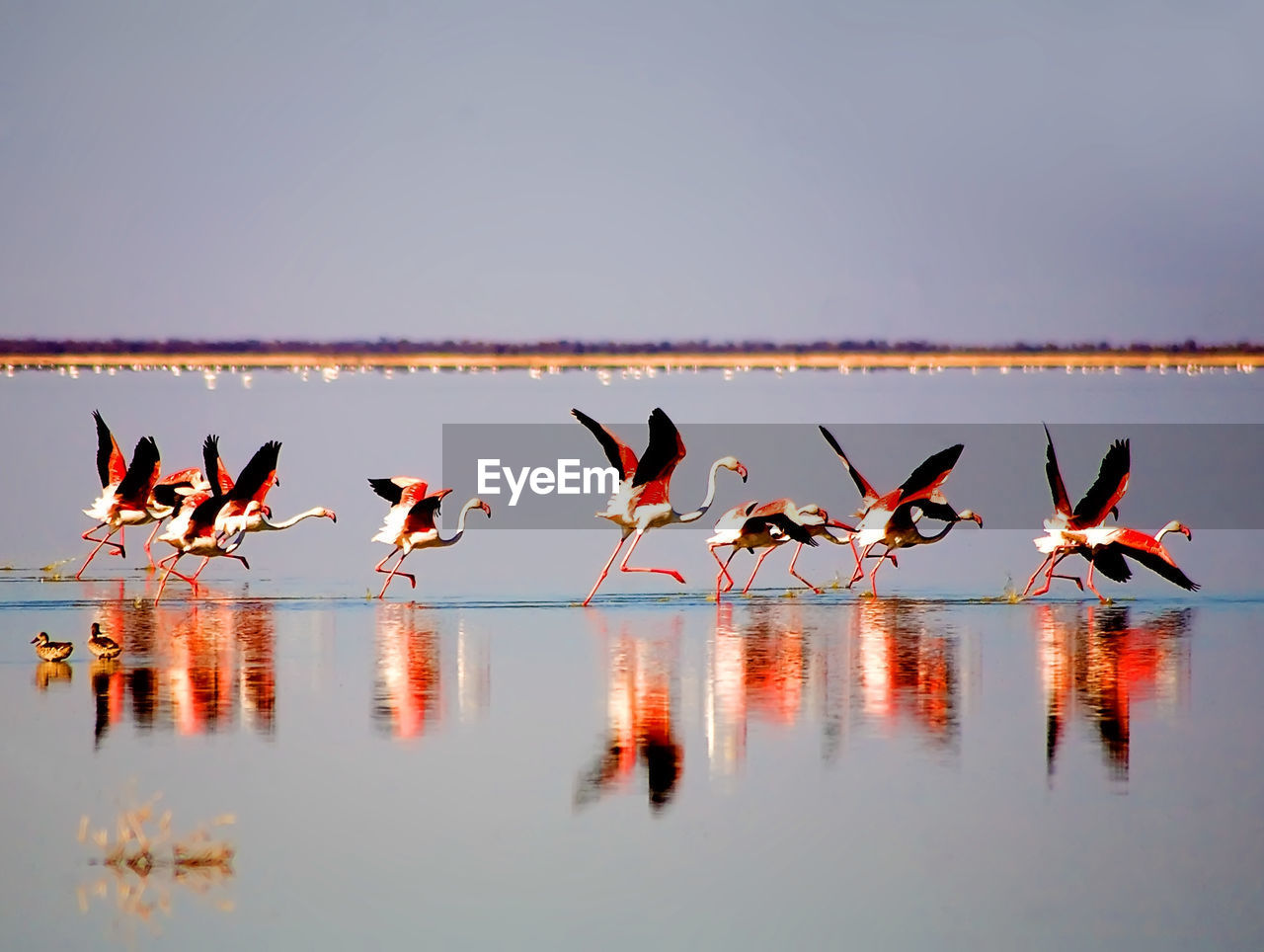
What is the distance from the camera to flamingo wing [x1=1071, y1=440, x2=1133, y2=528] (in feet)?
39.8

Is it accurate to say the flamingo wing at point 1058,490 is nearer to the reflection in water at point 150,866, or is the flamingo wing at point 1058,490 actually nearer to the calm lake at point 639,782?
the calm lake at point 639,782

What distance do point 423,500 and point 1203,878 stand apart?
8681 millimetres

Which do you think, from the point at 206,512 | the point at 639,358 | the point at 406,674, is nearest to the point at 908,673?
A: the point at 406,674

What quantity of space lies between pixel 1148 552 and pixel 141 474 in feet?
27.3

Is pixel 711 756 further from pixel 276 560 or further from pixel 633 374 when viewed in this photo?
pixel 633 374

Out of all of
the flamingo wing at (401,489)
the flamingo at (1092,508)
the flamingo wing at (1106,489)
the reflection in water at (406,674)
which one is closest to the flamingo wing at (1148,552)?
the flamingo at (1092,508)

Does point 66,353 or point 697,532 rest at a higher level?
point 66,353

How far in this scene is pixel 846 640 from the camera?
980cm

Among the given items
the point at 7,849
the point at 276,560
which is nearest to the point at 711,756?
the point at 7,849

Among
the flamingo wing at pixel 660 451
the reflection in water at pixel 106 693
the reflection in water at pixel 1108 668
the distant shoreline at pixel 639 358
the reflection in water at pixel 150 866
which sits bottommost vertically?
the reflection in water at pixel 150 866

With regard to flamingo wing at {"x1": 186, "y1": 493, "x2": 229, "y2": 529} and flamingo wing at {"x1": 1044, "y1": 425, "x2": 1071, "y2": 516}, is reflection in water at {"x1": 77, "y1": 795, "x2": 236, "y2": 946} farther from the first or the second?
flamingo wing at {"x1": 1044, "y1": 425, "x2": 1071, "y2": 516}

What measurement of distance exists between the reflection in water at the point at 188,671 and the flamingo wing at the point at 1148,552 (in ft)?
20.8

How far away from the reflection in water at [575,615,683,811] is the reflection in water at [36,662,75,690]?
9.17 ft

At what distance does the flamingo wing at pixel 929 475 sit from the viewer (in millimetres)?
12648
